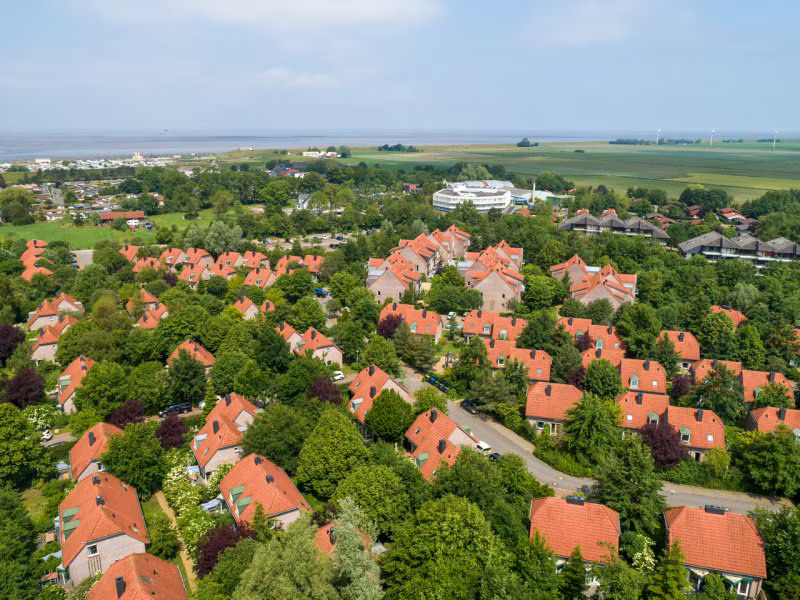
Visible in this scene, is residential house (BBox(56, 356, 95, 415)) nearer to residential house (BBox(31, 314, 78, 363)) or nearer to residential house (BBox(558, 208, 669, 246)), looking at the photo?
residential house (BBox(31, 314, 78, 363))

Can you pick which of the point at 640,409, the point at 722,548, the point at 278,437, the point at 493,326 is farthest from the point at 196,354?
the point at 722,548

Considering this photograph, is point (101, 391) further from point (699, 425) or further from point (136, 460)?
point (699, 425)

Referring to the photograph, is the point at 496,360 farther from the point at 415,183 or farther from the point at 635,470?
the point at 415,183

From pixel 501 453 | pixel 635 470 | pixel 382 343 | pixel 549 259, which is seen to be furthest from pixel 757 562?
pixel 549 259

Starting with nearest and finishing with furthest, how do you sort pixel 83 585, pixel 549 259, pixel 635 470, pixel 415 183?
pixel 83 585
pixel 635 470
pixel 549 259
pixel 415 183

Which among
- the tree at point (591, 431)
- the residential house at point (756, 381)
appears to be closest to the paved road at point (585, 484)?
the tree at point (591, 431)

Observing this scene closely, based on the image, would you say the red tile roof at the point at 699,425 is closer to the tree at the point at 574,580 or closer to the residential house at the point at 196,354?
the tree at the point at 574,580
